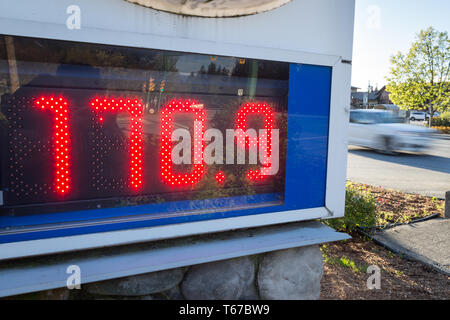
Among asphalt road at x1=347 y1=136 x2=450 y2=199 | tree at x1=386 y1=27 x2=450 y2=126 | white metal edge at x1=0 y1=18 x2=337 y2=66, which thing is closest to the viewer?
white metal edge at x1=0 y1=18 x2=337 y2=66

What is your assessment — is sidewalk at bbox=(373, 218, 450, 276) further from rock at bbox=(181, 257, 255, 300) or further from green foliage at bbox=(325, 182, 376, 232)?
rock at bbox=(181, 257, 255, 300)

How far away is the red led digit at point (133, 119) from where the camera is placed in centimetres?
186

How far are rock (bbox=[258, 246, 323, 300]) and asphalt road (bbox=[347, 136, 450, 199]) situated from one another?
522 centimetres

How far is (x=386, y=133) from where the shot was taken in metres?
12.2

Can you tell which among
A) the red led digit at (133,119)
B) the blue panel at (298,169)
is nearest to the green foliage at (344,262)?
the blue panel at (298,169)

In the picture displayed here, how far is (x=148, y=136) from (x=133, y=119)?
0.12 m

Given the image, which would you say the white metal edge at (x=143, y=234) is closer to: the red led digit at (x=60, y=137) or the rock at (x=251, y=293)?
the red led digit at (x=60, y=137)

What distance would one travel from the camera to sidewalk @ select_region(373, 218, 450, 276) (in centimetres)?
382

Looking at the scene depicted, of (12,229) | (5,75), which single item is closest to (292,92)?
(5,75)

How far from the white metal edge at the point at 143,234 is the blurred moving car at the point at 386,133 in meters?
10.8

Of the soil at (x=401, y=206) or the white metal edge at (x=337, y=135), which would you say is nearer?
the white metal edge at (x=337, y=135)

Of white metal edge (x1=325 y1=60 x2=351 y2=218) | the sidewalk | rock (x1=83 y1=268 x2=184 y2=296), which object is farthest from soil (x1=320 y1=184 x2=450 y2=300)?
rock (x1=83 y1=268 x2=184 y2=296)

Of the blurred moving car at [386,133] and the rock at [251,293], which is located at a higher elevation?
the blurred moving car at [386,133]
